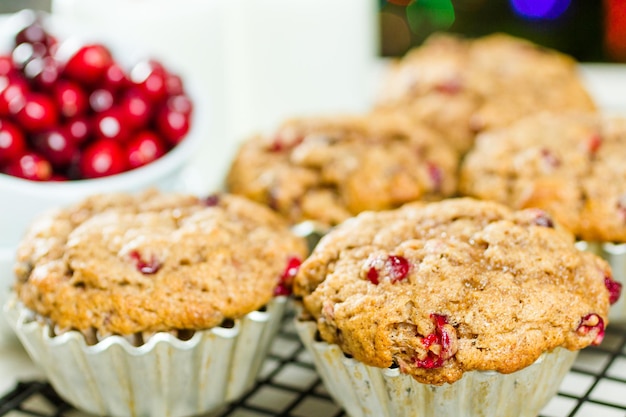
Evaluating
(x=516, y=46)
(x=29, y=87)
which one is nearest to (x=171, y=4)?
(x=29, y=87)

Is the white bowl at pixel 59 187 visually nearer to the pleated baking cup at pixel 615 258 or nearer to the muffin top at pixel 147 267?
the muffin top at pixel 147 267

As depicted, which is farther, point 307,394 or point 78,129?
point 78,129

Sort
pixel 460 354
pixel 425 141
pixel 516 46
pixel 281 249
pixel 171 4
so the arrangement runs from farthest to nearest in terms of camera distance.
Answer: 1. pixel 516 46
2. pixel 171 4
3. pixel 425 141
4. pixel 281 249
5. pixel 460 354

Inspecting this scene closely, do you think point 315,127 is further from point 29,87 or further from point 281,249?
point 29,87

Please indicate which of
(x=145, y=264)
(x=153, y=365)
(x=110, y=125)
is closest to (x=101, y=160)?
(x=110, y=125)

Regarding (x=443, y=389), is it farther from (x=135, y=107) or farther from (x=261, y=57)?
(x=261, y=57)

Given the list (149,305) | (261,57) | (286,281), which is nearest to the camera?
(149,305)
